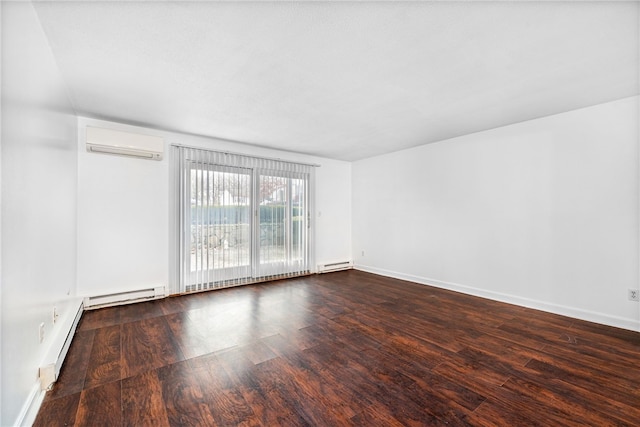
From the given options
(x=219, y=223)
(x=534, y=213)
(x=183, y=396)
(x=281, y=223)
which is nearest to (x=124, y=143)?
(x=219, y=223)

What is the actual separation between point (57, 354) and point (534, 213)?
5.18m

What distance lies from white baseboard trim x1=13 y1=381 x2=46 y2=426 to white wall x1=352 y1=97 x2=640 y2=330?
478 centimetres

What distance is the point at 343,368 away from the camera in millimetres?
2168

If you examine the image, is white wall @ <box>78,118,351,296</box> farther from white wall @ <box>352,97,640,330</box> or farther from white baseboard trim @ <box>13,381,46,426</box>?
white wall @ <box>352,97,640,330</box>

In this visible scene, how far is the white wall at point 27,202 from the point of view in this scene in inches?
53.6

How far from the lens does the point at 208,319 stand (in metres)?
3.19

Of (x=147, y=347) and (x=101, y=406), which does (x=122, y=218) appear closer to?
(x=147, y=347)

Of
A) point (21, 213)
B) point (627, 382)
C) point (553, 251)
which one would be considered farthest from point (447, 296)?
point (21, 213)

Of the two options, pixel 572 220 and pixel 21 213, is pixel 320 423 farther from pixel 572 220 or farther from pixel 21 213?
pixel 572 220

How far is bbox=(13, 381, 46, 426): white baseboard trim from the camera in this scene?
58.7 inches

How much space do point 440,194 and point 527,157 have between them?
51.5 inches

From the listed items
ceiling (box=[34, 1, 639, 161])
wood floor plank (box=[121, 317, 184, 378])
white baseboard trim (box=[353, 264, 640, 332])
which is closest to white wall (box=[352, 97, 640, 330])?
white baseboard trim (box=[353, 264, 640, 332])

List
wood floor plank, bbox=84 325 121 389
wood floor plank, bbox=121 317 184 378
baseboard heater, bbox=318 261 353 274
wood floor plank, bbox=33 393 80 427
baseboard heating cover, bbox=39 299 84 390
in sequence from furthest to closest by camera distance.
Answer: baseboard heater, bbox=318 261 353 274 < wood floor plank, bbox=121 317 184 378 < wood floor plank, bbox=84 325 121 389 < baseboard heating cover, bbox=39 299 84 390 < wood floor plank, bbox=33 393 80 427

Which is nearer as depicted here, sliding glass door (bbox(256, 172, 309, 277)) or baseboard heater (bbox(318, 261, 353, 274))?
sliding glass door (bbox(256, 172, 309, 277))
